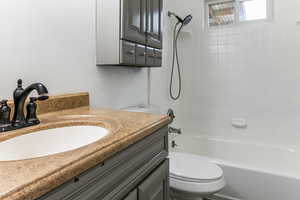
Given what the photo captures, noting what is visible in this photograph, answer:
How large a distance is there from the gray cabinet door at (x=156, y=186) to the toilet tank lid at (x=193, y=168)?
1.46 feet

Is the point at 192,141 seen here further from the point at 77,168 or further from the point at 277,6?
the point at 77,168

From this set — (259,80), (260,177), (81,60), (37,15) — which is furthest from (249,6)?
(37,15)

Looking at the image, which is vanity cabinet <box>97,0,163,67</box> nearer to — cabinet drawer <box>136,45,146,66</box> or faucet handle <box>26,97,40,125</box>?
cabinet drawer <box>136,45,146,66</box>

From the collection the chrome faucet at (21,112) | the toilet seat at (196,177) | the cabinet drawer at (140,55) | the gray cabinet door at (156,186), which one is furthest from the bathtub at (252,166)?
the chrome faucet at (21,112)

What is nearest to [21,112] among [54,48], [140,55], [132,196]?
[54,48]

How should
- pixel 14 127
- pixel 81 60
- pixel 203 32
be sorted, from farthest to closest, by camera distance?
pixel 203 32
pixel 81 60
pixel 14 127

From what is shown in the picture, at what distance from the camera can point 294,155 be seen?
2068 mm

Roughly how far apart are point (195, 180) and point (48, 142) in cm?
94

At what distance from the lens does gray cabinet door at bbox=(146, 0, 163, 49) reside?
1512 millimetres

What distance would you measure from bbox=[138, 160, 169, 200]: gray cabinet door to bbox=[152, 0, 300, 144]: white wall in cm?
127

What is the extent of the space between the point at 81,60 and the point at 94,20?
11.0 inches

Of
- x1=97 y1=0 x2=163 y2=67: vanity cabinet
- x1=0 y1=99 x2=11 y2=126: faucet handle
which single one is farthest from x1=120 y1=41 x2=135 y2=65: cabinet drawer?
x1=0 y1=99 x2=11 y2=126: faucet handle

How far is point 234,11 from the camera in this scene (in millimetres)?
2383

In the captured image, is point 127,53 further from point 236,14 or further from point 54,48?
point 236,14
